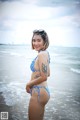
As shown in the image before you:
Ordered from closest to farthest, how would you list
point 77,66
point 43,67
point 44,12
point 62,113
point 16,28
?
point 43,67, point 62,113, point 44,12, point 16,28, point 77,66

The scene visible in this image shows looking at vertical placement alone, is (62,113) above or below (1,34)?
below

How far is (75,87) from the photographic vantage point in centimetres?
404

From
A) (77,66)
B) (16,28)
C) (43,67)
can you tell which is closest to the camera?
(43,67)

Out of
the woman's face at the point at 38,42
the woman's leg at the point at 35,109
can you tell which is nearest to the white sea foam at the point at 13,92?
the woman's leg at the point at 35,109

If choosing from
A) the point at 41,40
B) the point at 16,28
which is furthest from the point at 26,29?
the point at 41,40

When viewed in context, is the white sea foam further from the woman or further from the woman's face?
the woman's face

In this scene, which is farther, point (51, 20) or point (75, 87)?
point (75, 87)

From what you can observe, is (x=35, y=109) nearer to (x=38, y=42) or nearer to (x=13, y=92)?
(x=38, y=42)

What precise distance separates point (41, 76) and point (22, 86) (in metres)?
2.45

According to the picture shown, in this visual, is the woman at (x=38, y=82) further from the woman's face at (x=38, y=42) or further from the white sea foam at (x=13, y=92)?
the white sea foam at (x=13, y=92)

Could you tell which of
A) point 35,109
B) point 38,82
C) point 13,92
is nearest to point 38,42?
point 38,82

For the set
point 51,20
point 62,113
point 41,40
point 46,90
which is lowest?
point 62,113

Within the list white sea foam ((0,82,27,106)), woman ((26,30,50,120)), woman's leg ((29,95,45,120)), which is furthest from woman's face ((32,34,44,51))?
white sea foam ((0,82,27,106))

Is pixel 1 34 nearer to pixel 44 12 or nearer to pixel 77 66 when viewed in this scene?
pixel 44 12
